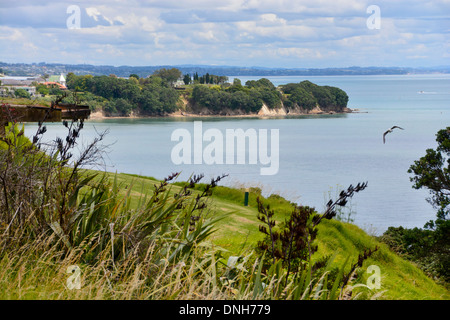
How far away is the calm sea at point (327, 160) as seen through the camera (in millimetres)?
41525

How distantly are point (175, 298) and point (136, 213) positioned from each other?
5.05ft

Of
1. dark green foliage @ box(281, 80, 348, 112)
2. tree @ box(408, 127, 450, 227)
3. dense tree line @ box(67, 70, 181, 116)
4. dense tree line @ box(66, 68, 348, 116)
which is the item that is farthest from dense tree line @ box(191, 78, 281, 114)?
tree @ box(408, 127, 450, 227)

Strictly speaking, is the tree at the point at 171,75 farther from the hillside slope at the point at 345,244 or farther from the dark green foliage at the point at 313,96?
the hillside slope at the point at 345,244

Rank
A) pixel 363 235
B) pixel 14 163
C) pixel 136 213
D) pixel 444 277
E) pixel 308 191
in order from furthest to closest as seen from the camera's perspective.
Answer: pixel 308 191 → pixel 444 277 → pixel 363 235 → pixel 14 163 → pixel 136 213

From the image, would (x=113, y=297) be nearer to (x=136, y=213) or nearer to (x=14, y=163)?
(x=136, y=213)

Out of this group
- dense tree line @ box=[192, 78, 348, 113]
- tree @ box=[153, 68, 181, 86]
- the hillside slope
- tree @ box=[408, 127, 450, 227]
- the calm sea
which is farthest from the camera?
tree @ box=[153, 68, 181, 86]

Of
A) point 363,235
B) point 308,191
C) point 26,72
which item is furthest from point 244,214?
point 26,72

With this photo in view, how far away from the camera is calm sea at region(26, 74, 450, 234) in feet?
136

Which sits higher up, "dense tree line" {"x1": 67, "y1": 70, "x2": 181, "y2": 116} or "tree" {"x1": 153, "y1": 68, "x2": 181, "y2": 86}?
"tree" {"x1": 153, "y1": 68, "x2": 181, "y2": 86}

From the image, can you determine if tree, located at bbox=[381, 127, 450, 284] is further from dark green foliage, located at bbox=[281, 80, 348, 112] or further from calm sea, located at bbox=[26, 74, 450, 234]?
dark green foliage, located at bbox=[281, 80, 348, 112]

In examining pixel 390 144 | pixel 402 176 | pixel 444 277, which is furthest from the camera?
pixel 390 144

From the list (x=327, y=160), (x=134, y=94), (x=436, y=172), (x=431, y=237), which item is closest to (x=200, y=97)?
(x=134, y=94)

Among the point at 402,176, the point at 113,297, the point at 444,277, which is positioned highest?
the point at 113,297

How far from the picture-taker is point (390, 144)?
86.8 meters
